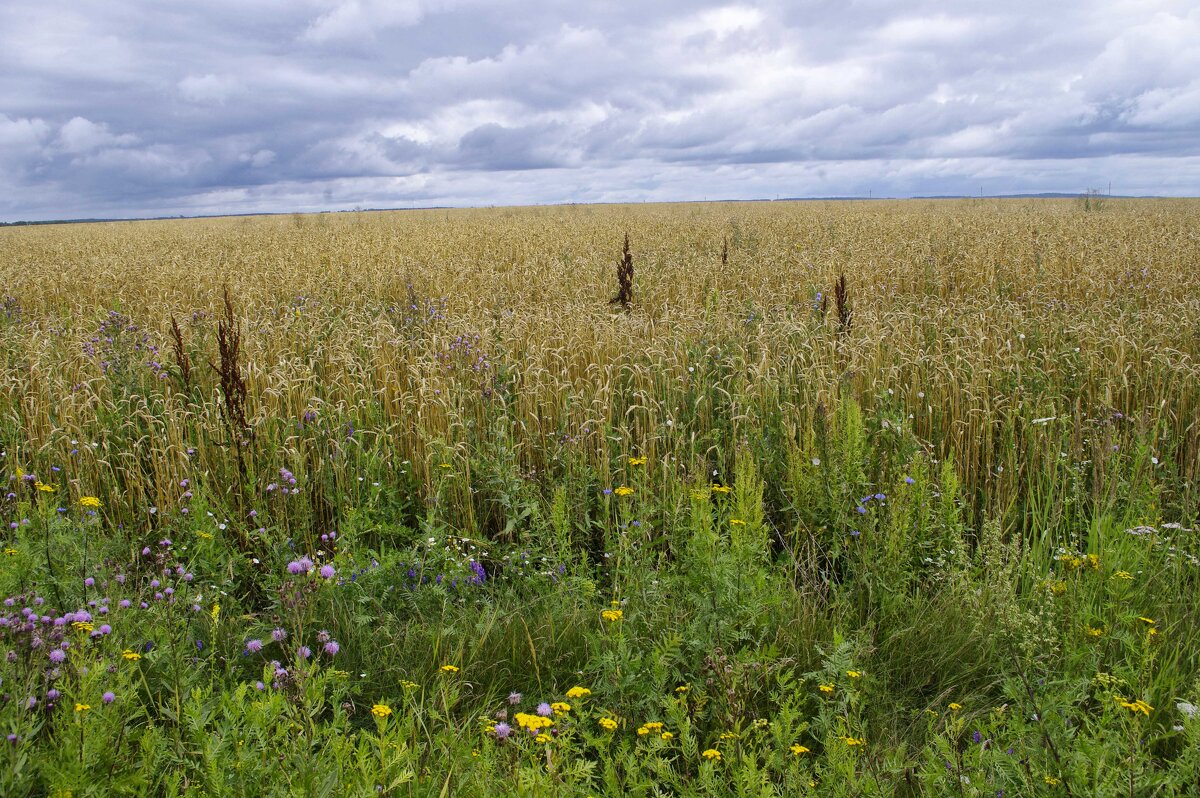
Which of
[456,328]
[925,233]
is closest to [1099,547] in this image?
[456,328]

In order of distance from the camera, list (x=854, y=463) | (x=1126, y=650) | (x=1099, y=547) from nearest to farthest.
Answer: (x=1126, y=650) < (x=1099, y=547) < (x=854, y=463)

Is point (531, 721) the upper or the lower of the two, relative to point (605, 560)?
upper

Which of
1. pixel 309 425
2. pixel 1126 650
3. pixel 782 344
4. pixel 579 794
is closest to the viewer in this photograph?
pixel 579 794

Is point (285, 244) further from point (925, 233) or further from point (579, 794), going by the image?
point (579, 794)

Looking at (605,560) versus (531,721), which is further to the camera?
(605,560)

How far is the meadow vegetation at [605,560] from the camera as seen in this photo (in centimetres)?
199

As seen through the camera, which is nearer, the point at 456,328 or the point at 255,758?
the point at 255,758

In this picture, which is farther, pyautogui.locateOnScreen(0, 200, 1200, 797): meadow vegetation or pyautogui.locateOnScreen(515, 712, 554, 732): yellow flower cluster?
pyautogui.locateOnScreen(0, 200, 1200, 797): meadow vegetation

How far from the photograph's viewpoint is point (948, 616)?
2930 millimetres

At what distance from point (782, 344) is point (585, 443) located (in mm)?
2285

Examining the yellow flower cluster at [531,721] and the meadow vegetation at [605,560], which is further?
the meadow vegetation at [605,560]

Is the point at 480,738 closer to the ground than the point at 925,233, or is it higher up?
closer to the ground

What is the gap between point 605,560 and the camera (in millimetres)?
3807

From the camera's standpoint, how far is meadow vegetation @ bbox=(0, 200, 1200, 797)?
1994 millimetres
